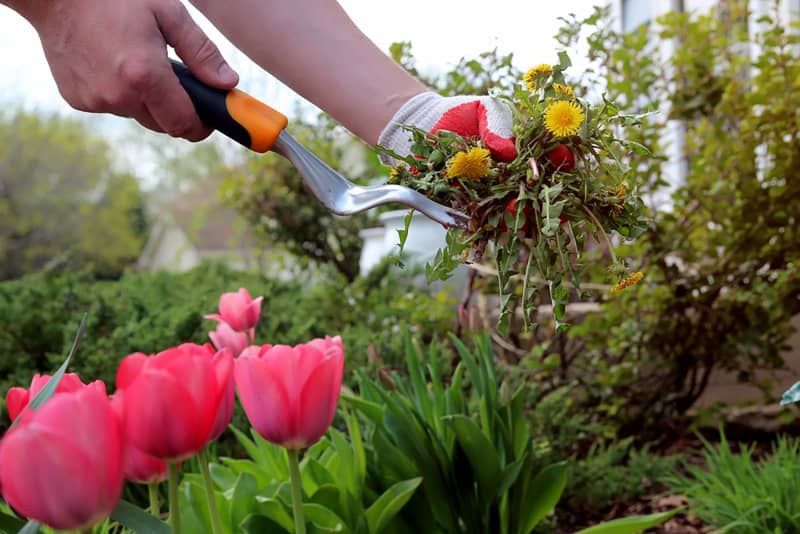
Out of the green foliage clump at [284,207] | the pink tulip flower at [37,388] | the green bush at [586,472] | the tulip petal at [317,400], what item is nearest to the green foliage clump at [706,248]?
the green bush at [586,472]

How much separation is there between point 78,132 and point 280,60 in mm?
23405

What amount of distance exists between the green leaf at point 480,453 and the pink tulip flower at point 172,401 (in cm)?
73

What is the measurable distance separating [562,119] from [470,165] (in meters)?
0.12

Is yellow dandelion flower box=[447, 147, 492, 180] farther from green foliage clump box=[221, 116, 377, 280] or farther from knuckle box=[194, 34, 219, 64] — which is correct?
green foliage clump box=[221, 116, 377, 280]

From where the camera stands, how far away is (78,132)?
75.0 ft

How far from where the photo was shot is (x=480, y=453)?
4.66 ft

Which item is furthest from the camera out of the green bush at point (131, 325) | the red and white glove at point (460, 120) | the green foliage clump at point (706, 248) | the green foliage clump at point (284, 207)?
the green foliage clump at point (284, 207)

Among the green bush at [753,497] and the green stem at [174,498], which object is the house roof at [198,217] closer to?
the green bush at [753,497]

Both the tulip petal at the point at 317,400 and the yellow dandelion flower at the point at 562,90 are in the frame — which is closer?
the tulip petal at the point at 317,400

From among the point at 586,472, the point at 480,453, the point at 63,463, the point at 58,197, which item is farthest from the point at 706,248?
the point at 58,197

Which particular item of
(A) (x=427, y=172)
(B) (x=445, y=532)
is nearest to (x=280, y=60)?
(A) (x=427, y=172)

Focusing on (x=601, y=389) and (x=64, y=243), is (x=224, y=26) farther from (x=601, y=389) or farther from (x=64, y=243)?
(x=64, y=243)

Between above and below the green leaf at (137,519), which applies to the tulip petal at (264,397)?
above

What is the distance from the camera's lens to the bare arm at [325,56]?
1.33 m
